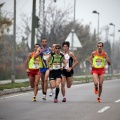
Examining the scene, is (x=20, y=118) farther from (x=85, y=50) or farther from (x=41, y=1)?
(x=85, y=50)

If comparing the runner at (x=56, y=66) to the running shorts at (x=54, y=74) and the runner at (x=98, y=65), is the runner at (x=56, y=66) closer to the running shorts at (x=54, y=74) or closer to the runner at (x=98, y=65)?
the running shorts at (x=54, y=74)

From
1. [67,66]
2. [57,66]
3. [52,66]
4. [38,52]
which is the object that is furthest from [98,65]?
[38,52]

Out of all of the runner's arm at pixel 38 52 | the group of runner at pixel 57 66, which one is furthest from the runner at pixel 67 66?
the runner's arm at pixel 38 52

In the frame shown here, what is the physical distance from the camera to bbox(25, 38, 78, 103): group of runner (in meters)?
17.5

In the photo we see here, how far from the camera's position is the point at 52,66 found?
57.5 feet

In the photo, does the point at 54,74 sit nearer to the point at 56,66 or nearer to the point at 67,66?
the point at 56,66

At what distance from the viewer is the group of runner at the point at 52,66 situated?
1747 cm

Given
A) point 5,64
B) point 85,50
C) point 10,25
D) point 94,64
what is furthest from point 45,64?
point 85,50

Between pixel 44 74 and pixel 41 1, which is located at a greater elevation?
pixel 41 1

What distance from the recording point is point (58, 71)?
17.6 metres

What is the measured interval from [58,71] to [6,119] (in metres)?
5.59

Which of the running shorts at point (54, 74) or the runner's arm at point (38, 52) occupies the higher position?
the runner's arm at point (38, 52)

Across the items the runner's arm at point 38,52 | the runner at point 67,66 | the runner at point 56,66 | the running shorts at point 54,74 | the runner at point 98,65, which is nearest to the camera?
the runner at point 56,66

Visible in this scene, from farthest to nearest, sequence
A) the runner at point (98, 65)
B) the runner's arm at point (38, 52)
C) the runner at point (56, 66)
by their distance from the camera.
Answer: the runner at point (98, 65) < the runner's arm at point (38, 52) < the runner at point (56, 66)
